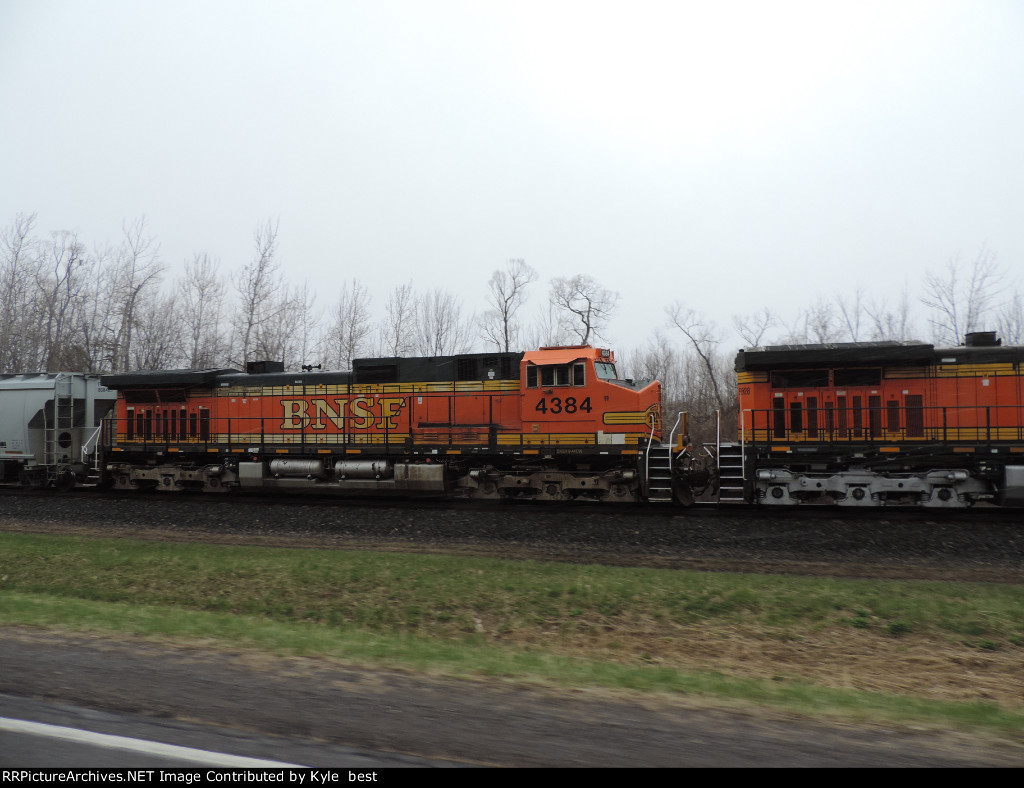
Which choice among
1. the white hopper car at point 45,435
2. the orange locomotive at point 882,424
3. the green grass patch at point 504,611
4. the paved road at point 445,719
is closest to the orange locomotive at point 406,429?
the white hopper car at point 45,435

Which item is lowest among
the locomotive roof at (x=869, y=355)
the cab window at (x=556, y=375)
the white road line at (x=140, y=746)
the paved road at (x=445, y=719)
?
the paved road at (x=445, y=719)

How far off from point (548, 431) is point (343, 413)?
5.83m

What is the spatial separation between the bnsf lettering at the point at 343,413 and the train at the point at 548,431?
4 cm

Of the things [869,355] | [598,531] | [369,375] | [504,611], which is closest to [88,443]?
[369,375]

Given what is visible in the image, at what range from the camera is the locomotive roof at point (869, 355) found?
14.3 m

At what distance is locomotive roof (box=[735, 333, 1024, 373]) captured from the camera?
14.3 metres

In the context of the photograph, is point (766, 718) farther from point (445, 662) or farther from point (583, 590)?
point (583, 590)

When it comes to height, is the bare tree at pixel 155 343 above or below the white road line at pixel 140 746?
above

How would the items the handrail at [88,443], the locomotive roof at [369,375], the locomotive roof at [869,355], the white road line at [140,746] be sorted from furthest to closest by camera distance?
the handrail at [88,443] < the locomotive roof at [369,375] < the locomotive roof at [869,355] < the white road line at [140,746]

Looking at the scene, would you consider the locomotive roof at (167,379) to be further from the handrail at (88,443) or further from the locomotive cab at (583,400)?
the locomotive cab at (583,400)

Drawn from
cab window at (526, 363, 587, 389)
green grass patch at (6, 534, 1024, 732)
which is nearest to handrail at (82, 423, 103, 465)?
green grass patch at (6, 534, 1024, 732)

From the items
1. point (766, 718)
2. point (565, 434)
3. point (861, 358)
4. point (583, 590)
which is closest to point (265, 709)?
point (766, 718)

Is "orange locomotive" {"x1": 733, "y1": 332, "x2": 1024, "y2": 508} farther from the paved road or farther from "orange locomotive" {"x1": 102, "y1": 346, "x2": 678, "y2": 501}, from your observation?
the paved road

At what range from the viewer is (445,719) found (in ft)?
14.4
